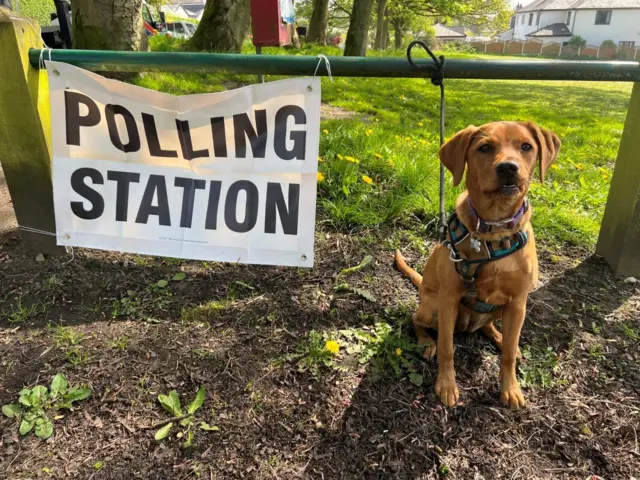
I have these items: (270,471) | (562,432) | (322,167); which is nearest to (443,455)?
(562,432)

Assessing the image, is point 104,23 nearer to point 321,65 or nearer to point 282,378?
point 321,65

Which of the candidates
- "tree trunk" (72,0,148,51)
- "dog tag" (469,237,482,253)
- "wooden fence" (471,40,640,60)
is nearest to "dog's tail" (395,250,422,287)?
"dog tag" (469,237,482,253)

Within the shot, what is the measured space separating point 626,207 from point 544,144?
4.60 ft

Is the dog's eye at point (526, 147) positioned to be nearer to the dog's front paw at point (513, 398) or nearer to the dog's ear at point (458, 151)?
the dog's ear at point (458, 151)

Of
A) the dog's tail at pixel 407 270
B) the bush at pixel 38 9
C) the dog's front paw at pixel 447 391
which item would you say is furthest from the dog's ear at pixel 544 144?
the bush at pixel 38 9

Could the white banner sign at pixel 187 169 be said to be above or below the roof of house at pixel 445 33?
below

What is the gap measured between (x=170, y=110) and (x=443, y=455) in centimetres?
248

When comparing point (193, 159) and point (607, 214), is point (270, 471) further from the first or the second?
point (607, 214)

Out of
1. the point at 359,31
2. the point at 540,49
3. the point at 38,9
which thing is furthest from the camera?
the point at 540,49

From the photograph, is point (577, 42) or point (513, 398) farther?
point (577, 42)

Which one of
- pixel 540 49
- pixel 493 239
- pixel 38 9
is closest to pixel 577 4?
pixel 540 49

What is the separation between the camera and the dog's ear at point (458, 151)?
2256 mm

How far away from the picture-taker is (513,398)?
2262mm

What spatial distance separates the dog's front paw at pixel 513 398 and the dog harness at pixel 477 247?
47 centimetres
